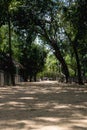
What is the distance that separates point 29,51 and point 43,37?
1385 inches

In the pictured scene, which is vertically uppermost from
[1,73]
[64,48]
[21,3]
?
[21,3]

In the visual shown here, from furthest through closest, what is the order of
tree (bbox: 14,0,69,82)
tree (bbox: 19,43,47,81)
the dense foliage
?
tree (bbox: 19,43,47,81), tree (bbox: 14,0,69,82), the dense foliage

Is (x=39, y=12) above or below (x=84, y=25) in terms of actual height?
above

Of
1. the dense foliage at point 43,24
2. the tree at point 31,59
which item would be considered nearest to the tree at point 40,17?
the dense foliage at point 43,24

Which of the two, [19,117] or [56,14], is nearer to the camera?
[19,117]

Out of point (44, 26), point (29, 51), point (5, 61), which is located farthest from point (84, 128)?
point (29, 51)

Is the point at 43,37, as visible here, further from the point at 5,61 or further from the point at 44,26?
the point at 5,61

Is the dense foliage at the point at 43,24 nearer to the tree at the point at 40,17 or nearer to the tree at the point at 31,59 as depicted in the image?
the tree at the point at 40,17

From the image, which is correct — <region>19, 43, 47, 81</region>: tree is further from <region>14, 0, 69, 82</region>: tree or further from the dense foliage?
<region>14, 0, 69, 82</region>: tree

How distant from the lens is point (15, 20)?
52.4 meters

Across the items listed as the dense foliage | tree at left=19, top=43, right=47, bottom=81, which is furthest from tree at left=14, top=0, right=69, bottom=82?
tree at left=19, top=43, right=47, bottom=81

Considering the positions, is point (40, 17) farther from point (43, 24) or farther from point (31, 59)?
point (31, 59)

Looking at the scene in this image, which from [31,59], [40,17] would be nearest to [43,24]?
[40,17]

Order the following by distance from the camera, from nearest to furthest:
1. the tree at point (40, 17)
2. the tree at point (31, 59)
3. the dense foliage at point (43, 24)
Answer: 1. the dense foliage at point (43, 24)
2. the tree at point (40, 17)
3. the tree at point (31, 59)
